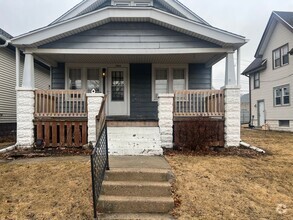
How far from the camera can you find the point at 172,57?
10031mm

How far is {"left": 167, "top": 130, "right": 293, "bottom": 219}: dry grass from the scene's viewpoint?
4199 millimetres

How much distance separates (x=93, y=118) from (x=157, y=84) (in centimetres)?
391

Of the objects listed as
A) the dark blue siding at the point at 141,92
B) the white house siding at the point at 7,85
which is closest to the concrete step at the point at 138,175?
the dark blue siding at the point at 141,92

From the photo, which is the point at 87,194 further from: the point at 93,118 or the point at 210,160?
the point at 93,118

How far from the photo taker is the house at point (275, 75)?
16984mm

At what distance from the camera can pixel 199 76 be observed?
11367 mm

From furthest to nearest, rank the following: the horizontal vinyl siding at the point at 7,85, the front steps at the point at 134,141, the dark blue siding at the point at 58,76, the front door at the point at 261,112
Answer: the front door at the point at 261,112, the horizontal vinyl siding at the point at 7,85, the dark blue siding at the point at 58,76, the front steps at the point at 134,141

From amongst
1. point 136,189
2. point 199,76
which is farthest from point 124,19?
point 136,189

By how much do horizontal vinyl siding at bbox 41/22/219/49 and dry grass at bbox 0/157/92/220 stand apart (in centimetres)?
420

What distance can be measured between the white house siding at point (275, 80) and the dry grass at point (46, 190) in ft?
50.2

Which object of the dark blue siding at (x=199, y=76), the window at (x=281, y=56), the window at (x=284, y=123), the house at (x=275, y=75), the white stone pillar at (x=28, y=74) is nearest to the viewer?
the white stone pillar at (x=28, y=74)

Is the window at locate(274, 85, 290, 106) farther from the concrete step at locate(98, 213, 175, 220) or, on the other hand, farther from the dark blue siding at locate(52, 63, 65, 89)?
the concrete step at locate(98, 213, 175, 220)

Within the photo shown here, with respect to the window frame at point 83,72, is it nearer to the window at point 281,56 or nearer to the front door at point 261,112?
the window at point 281,56

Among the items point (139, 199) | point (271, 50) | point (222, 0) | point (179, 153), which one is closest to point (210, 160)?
point (179, 153)
